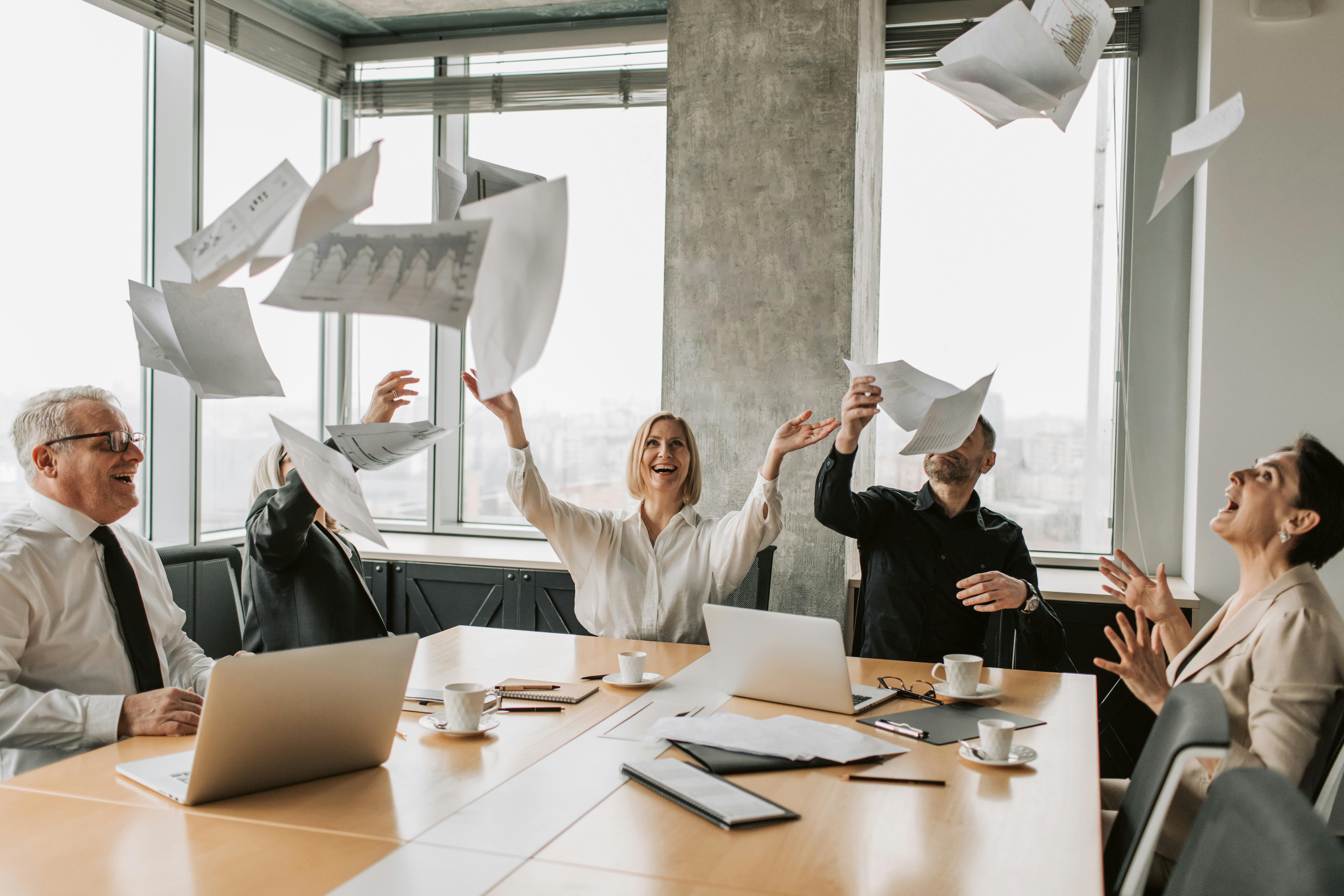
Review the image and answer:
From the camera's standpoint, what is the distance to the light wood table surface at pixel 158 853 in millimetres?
1173

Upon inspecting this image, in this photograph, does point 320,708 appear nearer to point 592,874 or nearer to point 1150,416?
point 592,874

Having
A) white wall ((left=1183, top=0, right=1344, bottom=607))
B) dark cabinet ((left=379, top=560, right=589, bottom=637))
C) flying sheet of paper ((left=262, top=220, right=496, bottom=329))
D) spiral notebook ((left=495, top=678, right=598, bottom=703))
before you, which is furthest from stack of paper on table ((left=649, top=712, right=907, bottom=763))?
white wall ((left=1183, top=0, right=1344, bottom=607))

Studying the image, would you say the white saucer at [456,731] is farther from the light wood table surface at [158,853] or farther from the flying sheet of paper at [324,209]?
the flying sheet of paper at [324,209]

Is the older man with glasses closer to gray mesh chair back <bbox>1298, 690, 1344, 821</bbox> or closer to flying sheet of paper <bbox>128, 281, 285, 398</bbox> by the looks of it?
flying sheet of paper <bbox>128, 281, 285, 398</bbox>

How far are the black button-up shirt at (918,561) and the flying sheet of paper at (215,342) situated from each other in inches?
69.5

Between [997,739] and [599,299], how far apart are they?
10.7 feet

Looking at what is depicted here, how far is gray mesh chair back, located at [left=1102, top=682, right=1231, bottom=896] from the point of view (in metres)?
1.28

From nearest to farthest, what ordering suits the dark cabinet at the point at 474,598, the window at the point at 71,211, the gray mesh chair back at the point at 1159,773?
the gray mesh chair back at the point at 1159,773 → the window at the point at 71,211 → the dark cabinet at the point at 474,598

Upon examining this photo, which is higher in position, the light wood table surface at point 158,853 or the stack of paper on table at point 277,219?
the stack of paper on table at point 277,219

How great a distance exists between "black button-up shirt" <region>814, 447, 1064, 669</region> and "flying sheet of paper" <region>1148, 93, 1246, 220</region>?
1.59 metres

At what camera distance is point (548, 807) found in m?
1.45

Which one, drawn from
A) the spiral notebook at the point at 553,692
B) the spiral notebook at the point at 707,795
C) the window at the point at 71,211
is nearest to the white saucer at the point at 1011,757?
the spiral notebook at the point at 707,795

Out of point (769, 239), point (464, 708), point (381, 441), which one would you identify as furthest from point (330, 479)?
point (769, 239)

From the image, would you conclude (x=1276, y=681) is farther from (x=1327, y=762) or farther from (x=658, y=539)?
(x=658, y=539)
